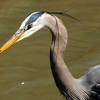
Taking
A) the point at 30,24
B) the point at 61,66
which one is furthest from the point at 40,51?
the point at 30,24

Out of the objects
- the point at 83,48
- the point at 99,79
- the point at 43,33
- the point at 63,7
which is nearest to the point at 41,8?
the point at 63,7

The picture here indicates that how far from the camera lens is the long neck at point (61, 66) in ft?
17.1

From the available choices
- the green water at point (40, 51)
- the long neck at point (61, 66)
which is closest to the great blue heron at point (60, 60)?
the long neck at point (61, 66)

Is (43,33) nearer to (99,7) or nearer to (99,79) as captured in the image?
(99,7)

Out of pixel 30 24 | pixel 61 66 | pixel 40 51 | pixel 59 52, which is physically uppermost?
pixel 30 24

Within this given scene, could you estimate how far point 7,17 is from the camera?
8945 mm

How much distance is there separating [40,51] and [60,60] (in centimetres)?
245

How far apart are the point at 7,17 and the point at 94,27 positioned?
170cm

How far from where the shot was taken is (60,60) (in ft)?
17.6

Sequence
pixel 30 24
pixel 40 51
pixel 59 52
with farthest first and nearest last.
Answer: pixel 40 51 < pixel 59 52 < pixel 30 24

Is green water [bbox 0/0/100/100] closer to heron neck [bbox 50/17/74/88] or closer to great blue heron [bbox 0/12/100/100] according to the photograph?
great blue heron [bbox 0/12/100/100]

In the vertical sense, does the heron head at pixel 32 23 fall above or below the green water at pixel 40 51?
above

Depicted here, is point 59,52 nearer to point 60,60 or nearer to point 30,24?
point 60,60

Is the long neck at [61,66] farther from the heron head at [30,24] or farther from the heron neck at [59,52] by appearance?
the heron head at [30,24]
